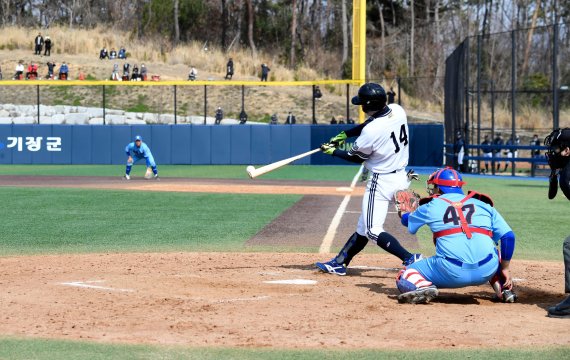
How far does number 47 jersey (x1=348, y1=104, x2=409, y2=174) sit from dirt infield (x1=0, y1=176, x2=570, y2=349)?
1216 millimetres

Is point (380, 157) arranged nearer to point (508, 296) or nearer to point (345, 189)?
point (508, 296)

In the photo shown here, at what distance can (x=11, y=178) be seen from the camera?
28.3 metres

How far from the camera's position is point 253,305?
7.71 m

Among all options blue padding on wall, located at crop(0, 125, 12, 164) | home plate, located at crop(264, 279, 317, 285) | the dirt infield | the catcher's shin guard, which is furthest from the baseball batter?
blue padding on wall, located at crop(0, 125, 12, 164)

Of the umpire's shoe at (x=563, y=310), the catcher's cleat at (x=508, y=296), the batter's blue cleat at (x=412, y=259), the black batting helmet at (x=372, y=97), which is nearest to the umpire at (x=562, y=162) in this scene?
the umpire's shoe at (x=563, y=310)

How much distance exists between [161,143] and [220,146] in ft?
8.81

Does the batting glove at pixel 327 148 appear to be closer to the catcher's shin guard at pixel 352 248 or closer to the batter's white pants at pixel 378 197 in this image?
the batter's white pants at pixel 378 197

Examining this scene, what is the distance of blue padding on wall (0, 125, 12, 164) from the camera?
4038 cm

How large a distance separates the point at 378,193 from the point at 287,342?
3.12 metres

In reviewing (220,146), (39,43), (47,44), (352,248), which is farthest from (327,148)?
(39,43)

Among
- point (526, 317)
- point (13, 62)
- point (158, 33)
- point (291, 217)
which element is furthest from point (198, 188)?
point (158, 33)

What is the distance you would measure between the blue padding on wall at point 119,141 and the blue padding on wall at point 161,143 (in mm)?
422

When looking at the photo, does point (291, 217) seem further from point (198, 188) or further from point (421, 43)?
point (421, 43)

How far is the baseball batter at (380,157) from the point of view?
354 inches
